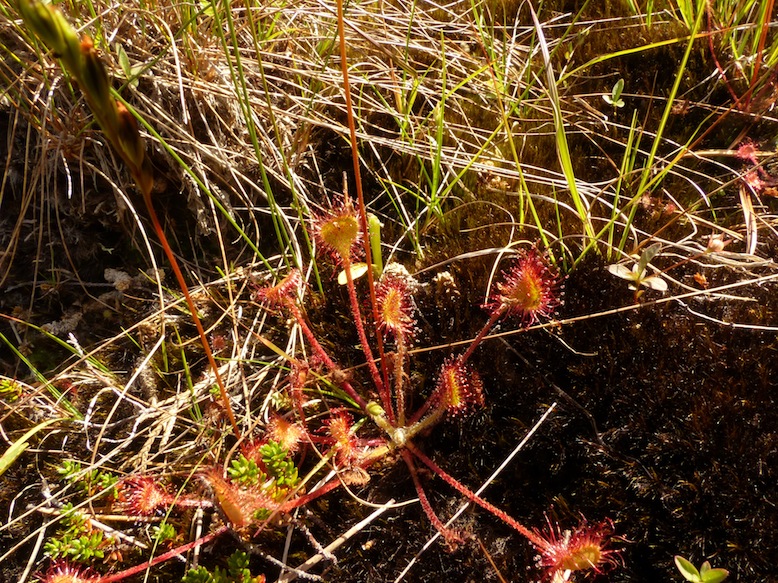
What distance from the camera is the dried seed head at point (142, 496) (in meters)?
1.49

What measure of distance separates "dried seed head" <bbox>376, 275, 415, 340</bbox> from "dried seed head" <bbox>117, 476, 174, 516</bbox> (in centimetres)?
74

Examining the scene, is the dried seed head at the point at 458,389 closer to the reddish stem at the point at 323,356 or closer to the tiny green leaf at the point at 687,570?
the reddish stem at the point at 323,356

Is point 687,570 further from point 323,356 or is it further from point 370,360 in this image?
point 323,356

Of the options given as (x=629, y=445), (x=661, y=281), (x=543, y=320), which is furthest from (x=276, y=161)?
(x=629, y=445)

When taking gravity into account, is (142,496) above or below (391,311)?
below

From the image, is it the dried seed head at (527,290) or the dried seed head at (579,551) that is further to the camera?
the dried seed head at (527,290)

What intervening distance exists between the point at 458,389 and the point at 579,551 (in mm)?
456

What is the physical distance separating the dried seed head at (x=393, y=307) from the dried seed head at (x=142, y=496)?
0.74 meters

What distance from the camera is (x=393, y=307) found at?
5.09ft

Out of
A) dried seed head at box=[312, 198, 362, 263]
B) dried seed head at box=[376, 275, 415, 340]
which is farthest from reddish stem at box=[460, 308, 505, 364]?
Result: dried seed head at box=[312, 198, 362, 263]

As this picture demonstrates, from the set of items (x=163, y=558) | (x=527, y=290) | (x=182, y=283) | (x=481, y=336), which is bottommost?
(x=163, y=558)

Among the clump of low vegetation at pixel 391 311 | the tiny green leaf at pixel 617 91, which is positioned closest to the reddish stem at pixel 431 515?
the clump of low vegetation at pixel 391 311

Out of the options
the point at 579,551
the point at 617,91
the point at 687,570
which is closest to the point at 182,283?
the point at 579,551

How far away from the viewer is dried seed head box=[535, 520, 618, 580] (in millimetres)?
1256
